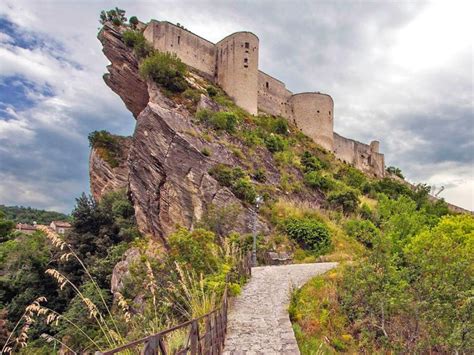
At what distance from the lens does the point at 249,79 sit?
3788 centimetres

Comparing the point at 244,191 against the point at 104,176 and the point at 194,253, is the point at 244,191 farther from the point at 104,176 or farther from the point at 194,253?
Answer: the point at 104,176

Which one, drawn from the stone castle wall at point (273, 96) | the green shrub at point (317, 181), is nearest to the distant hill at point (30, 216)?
the stone castle wall at point (273, 96)

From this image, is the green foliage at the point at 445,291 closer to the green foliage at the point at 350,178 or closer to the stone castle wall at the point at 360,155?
the green foliage at the point at 350,178

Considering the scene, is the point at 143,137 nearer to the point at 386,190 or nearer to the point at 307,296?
the point at 307,296

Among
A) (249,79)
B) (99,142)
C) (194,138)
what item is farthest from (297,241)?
(249,79)

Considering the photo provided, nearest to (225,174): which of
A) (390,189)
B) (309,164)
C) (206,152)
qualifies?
(206,152)

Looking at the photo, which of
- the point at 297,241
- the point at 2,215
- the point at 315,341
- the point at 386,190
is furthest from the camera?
the point at 2,215

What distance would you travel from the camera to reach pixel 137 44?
30812mm

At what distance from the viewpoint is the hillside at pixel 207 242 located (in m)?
7.47

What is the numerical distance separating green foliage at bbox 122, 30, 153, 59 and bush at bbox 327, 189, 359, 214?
1815cm

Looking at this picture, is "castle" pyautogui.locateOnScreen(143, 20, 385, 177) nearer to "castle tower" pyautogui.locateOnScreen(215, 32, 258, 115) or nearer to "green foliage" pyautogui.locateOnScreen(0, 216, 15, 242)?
"castle tower" pyautogui.locateOnScreen(215, 32, 258, 115)

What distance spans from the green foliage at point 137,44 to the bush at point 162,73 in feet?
7.03

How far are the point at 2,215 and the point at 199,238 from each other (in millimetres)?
38950

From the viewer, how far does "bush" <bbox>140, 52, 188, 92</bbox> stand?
27.7 meters
